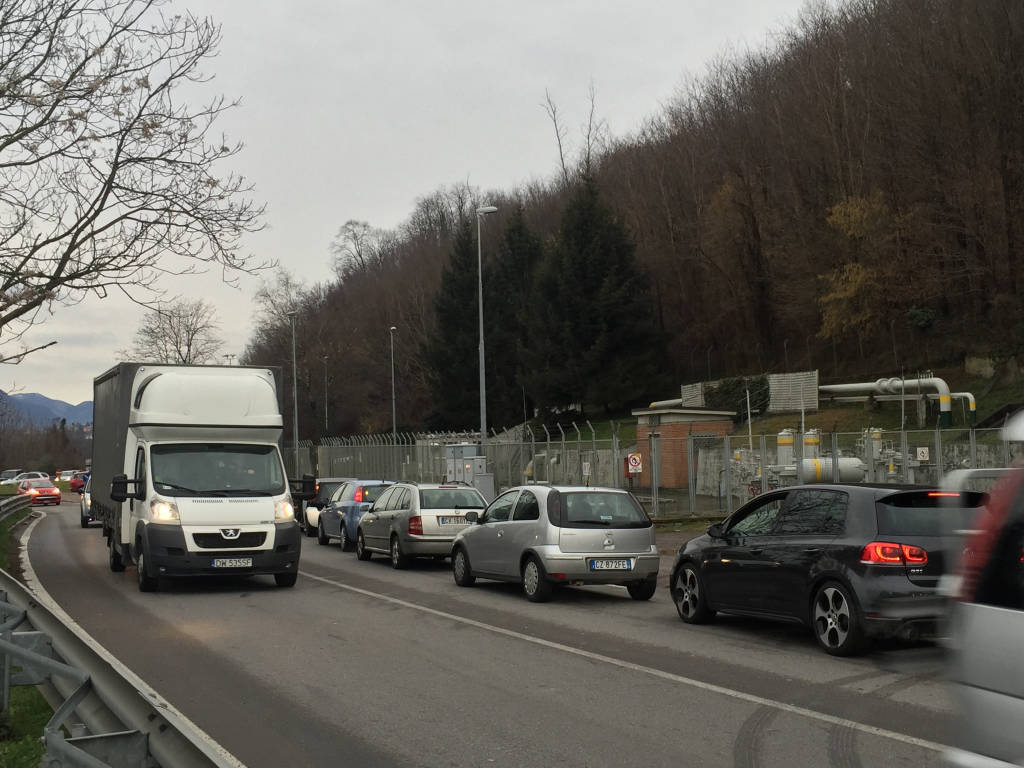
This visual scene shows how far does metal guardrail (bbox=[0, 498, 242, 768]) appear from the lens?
4699 mm

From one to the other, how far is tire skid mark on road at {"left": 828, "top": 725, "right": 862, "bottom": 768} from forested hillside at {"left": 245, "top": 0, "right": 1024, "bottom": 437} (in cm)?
3740

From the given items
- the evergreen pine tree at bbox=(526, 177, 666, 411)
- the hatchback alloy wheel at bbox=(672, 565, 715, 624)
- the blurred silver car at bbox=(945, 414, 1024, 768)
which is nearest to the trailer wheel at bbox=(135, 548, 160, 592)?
the hatchback alloy wheel at bbox=(672, 565, 715, 624)

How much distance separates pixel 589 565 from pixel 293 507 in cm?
478

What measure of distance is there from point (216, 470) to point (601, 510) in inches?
228

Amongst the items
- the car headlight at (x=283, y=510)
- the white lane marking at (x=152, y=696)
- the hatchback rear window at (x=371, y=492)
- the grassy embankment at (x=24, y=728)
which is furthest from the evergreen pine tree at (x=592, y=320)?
the grassy embankment at (x=24, y=728)

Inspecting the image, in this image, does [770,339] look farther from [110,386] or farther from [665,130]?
[110,386]

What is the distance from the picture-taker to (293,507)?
55.4ft

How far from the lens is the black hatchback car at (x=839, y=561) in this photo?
32.4 feet

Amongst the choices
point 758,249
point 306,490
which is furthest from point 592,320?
point 306,490

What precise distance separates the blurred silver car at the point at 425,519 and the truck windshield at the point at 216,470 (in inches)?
143

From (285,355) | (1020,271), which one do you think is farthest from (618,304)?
(285,355)

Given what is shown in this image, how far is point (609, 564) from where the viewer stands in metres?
14.8

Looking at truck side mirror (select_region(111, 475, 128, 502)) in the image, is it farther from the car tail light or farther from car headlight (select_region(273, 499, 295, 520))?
the car tail light

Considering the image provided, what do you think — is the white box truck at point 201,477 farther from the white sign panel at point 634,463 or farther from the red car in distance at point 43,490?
the red car in distance at point 43,490
